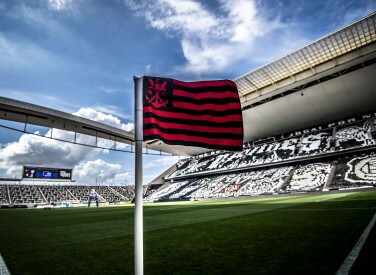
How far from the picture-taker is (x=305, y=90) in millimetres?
27859

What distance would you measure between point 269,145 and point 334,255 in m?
37.8

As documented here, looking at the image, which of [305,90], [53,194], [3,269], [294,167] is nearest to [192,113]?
[3,269]

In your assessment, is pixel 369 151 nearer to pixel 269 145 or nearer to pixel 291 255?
pixel 269 145

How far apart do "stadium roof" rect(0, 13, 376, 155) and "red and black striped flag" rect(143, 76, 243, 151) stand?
20.9 meters

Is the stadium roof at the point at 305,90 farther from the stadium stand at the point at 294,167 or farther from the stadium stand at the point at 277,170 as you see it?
the stadium stand at the point at 277,170

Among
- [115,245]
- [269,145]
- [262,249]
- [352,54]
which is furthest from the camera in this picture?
[269,145]

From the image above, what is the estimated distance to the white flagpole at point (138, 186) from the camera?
6.25 ft

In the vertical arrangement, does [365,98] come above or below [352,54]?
below

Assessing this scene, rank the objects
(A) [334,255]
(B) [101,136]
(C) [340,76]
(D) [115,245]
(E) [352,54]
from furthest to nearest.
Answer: (B) [101,136], (C) [340,76], (E) [352,54], (D) [115,245], (A) [334,255]

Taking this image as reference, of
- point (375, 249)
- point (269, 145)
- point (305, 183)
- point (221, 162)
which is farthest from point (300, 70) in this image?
point (375, 249)

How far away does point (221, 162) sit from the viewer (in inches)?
1689

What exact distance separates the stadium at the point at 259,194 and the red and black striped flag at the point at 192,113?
1440 mm

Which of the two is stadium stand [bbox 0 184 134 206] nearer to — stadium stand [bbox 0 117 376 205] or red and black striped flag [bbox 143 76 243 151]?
stadium stand [bbox 0 117 376 205]

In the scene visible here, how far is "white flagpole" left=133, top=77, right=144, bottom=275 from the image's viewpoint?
191cm
